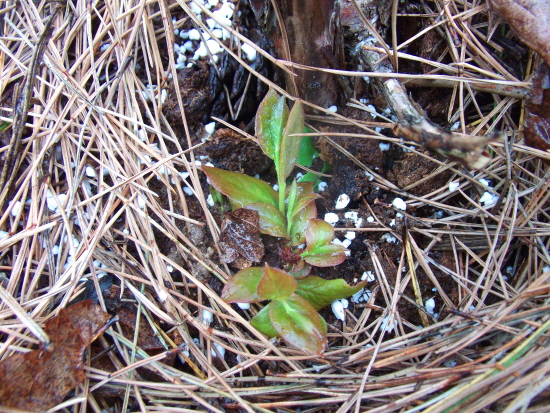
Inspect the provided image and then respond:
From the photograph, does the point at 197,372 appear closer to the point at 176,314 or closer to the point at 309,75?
the point at 176,314

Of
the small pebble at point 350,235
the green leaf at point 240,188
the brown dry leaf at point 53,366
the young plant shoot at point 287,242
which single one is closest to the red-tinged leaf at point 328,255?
the young plant shoot at point 287,242

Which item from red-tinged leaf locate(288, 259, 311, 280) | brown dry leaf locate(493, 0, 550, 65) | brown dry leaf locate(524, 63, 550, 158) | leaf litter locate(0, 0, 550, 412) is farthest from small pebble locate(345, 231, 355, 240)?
brown dry leaf locate(493, 0, 550, 65)

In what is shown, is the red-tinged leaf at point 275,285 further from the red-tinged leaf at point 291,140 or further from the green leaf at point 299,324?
the red-tinged leaf at point 291,140

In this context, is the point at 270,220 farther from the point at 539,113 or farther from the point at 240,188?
the point at 539,113

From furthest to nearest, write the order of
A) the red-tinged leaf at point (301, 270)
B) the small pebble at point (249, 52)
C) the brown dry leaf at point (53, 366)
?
the small pebble at point (249, 52), the red-tinged leaf at point (301, 270), the brown dry leaf at point (53, 366)

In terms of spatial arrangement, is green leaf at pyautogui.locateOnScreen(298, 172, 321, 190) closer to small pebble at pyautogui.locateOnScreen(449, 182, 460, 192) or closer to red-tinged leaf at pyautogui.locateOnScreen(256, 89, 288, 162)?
red-tinged leaf at pyautogui.locateOnScreen(256, 89, 288, 162)

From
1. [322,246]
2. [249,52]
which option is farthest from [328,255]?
[249,52]
